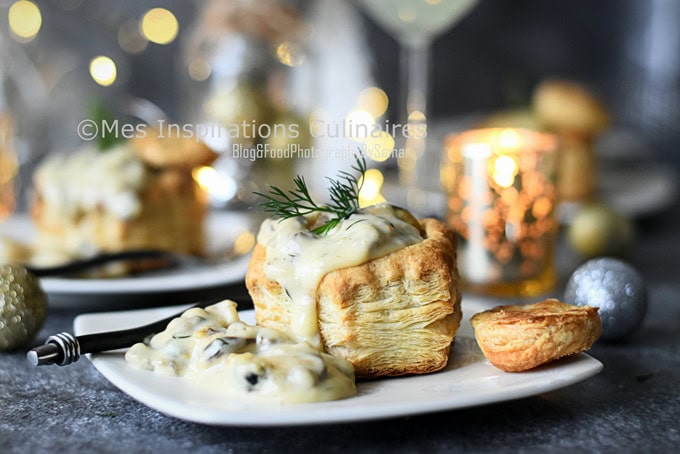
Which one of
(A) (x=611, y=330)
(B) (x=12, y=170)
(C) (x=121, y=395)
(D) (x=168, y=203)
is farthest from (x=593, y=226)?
(B) (x=12, y=170)

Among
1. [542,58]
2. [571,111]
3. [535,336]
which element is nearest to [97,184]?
[535,336]

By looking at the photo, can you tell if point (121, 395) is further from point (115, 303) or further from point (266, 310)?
point (115, 303)

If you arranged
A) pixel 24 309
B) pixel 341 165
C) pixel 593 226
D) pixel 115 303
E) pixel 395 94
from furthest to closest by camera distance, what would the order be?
1. pixel 395 94
2. pixel 341 165
3. pixel 593 226
4. pixel 115 303
5. pixel 24 309

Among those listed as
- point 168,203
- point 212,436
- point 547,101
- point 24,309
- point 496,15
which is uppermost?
point 496,15

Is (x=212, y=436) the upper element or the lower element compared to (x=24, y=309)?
lower

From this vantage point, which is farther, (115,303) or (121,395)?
(115,303)

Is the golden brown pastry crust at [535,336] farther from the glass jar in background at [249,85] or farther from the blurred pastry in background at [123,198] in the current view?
the glass jar in background at [249,85]

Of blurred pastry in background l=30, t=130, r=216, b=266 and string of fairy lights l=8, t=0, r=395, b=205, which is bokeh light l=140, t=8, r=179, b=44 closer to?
string of fairy lights l=8, t=0, r=395, b=205
